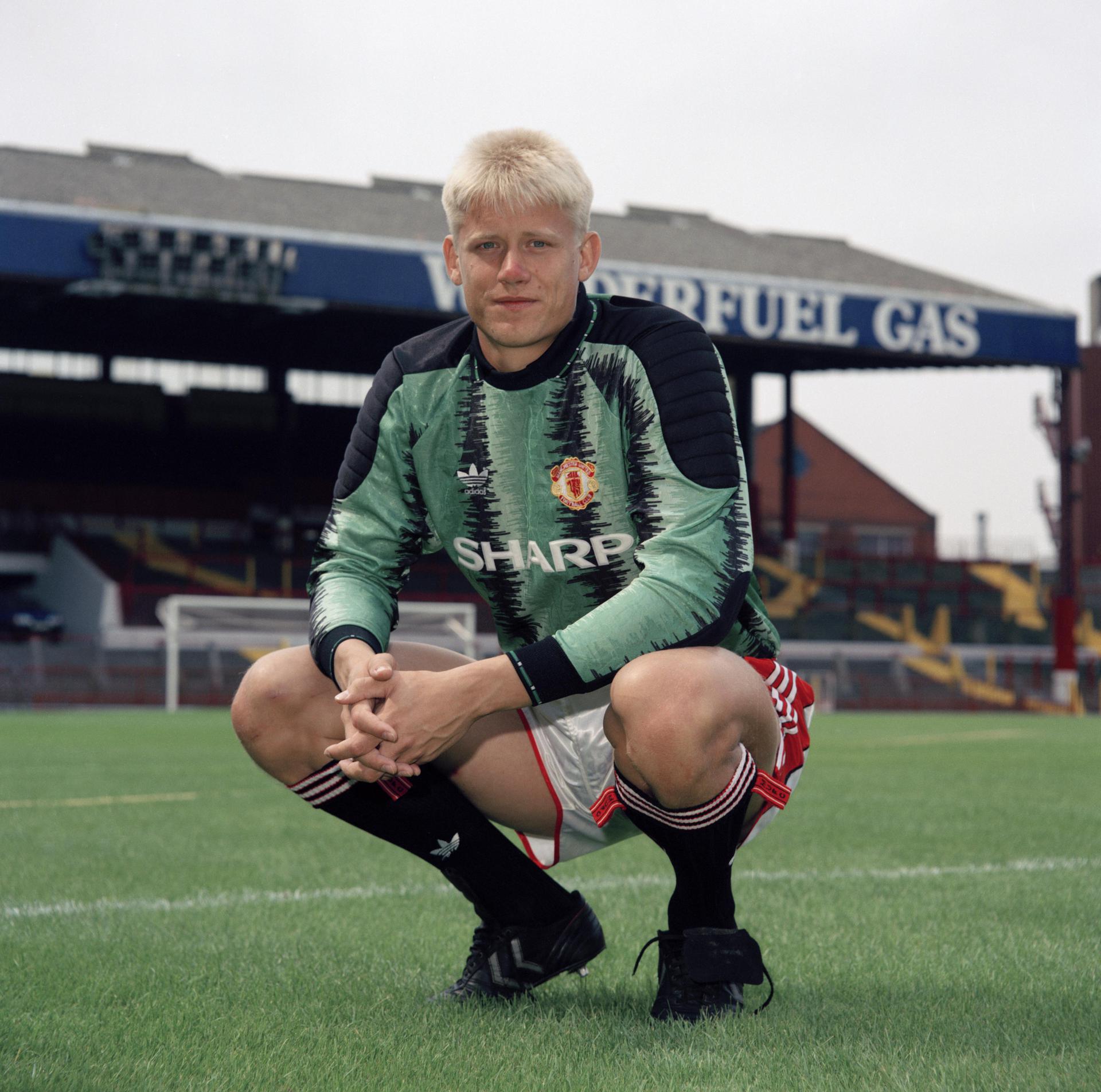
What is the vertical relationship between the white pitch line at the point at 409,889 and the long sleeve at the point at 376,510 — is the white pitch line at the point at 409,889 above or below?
below

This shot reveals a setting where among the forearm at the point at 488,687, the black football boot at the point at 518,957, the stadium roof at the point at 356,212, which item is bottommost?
the black football boot at the point at 518,957

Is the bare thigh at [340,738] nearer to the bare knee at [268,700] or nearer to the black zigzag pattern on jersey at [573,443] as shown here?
the bare knee at [268,700]

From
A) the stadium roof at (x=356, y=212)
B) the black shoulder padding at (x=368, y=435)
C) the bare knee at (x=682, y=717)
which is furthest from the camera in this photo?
the stadium roof at (x=356, y=212)

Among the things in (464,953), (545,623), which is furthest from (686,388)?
(464,953)

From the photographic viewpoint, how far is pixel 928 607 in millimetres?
30766

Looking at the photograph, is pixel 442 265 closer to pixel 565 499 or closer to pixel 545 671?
pixel 565 499

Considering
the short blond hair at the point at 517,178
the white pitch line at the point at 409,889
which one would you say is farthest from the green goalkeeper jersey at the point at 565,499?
the white pitch line at the point at 409,889

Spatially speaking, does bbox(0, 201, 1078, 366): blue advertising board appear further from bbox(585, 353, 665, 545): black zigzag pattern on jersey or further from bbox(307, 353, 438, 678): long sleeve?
bbox(585, 353, 665, 545): black zigzag pattern on jersey

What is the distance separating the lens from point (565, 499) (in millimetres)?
2625

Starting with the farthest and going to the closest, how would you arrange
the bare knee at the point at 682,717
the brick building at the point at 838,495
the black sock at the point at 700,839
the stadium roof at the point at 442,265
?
the brick building at the point at 838,495 → the stadium roof at the point at 442,265 → the black sock at the point at 700,839 → the bare knee at the point at 682,717

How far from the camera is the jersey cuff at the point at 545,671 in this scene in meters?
2.39

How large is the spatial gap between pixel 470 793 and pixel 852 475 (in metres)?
50.2

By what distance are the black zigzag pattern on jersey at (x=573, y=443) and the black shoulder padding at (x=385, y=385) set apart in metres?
0.24

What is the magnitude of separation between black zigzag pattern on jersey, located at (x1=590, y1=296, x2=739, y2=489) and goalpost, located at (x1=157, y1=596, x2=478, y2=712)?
60.8ft
